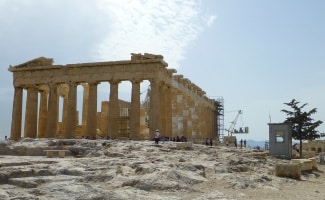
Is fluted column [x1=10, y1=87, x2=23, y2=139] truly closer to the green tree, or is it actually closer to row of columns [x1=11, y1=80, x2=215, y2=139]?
row of columns [x1=11, y1=80, x2=215, y2=139]

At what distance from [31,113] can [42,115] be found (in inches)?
110

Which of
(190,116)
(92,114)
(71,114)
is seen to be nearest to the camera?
(92,114)

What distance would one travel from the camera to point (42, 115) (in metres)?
45.9

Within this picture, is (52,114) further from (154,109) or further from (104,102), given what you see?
(154,109)

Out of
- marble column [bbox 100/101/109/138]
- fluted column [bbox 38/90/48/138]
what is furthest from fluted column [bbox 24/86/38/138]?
marble column [bbox 100/101/109/138]

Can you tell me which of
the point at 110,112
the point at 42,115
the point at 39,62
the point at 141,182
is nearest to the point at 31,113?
the point at 42,115

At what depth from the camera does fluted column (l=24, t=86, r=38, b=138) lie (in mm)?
42781

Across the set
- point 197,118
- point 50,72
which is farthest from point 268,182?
point 197,118

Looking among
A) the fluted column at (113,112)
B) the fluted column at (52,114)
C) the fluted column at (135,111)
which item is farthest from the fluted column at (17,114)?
the fluted column at (135,111)

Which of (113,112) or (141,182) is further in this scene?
(113,112)

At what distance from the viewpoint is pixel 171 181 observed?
1445 cm

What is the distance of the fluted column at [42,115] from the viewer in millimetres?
45534

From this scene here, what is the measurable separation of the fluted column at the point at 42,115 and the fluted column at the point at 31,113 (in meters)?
2.27

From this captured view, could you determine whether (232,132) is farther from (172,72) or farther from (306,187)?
(306,187)
